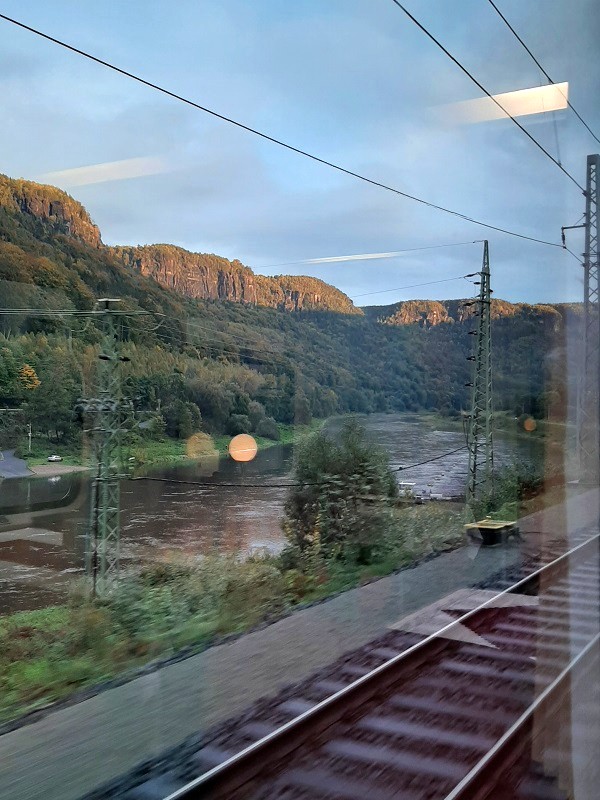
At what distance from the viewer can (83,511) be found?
253 inches

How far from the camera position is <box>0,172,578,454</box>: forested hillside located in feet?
17.6

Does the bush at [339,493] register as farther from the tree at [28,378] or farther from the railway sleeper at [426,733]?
the railway sleeper at [426,733]

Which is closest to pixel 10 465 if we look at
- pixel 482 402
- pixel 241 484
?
pixel 241 484

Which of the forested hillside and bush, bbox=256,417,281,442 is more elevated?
the forested hillside

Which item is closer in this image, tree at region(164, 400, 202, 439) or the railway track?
the railway track

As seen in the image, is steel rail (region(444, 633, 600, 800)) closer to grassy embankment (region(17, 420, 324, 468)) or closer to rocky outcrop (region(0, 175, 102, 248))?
grassy embankment (region(17, 420, 324, 468))

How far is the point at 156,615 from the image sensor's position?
204 inches

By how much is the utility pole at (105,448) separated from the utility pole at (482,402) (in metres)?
5.34

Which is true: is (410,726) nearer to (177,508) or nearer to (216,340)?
(177,508)

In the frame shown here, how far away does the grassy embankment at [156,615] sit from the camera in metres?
3.78

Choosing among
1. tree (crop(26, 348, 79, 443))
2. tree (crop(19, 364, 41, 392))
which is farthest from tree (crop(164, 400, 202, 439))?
tree (crop(19, 364, 41, 392))

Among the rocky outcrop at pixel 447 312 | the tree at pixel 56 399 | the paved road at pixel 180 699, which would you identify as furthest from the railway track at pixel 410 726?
the rocky outcrop at pixel 447 312

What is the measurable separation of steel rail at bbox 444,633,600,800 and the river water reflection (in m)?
4.19

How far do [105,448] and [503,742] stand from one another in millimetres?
4677
